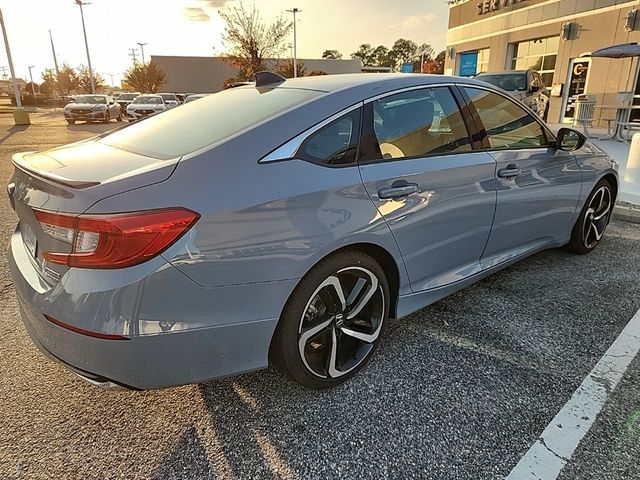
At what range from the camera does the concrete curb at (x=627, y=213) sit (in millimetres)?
5414

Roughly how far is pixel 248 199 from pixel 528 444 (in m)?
1.64

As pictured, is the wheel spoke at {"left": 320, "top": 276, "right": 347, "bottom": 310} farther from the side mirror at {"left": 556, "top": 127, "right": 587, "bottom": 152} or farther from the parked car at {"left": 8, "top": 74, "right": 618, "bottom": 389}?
the side mirror at {"left": 556, "top": 127, "right": 587, "bottom": 152}

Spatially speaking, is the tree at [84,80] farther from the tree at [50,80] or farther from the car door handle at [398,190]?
the car door handle at [398,190]

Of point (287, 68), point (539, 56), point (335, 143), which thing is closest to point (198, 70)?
point (287, 68)

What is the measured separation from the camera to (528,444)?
2.03 meters

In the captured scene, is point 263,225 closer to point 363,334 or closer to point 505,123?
point 363,334

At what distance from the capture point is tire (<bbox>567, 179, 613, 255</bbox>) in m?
4.07

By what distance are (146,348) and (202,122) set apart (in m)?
1.29

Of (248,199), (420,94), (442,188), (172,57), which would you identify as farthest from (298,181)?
(172,57)

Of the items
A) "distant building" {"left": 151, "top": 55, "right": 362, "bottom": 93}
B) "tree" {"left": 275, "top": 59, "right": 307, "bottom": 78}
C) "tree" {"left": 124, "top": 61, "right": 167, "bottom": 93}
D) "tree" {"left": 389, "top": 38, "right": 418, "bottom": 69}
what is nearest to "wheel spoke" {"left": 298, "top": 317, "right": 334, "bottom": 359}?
"tree" {"left": 275, "top": 59, "right": 307, "bottom": 78}

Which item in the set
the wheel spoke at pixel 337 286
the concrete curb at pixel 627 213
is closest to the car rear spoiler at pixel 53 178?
the wheel spoke at pixel 337 286

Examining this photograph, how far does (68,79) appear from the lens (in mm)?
71938

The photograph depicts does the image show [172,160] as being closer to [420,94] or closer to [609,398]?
[420,94]

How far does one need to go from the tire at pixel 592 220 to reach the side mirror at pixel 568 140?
0.61 meters
